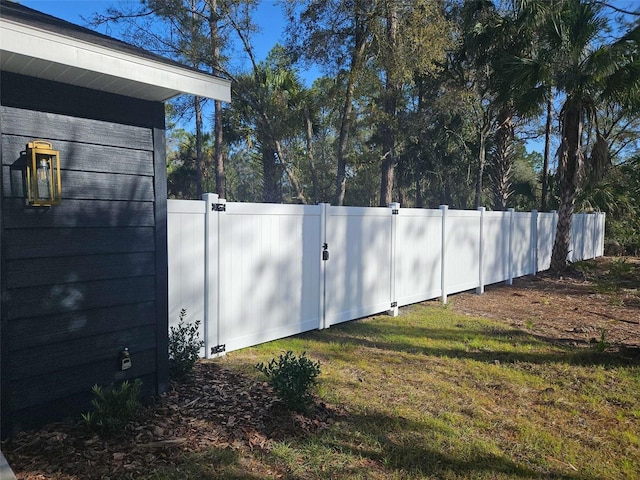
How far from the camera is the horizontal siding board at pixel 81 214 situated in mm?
2738

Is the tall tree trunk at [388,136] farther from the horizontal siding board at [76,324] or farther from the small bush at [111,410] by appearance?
the small bush at [111,410]

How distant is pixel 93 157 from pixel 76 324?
1.10 metres

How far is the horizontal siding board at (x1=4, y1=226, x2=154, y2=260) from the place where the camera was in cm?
275

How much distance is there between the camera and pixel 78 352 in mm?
3006

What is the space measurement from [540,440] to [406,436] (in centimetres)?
88

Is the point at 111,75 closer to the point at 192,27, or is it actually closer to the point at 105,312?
the point at 105,312

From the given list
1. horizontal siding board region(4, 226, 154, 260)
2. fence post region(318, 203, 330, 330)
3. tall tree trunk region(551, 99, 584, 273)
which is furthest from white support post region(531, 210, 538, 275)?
horizontal siding board region(4, 226, 154, 260)

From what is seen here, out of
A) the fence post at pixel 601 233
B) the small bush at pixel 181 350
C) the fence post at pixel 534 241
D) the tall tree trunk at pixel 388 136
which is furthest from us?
the fence post at pixel 601 233

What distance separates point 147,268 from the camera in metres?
3.36

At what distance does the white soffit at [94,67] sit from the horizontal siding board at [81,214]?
2.53ft

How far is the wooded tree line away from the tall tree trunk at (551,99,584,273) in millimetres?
28

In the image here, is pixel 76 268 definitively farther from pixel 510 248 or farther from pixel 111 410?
pixel 510 248

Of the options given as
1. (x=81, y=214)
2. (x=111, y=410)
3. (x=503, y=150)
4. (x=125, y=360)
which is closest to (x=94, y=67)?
(x=81, y=214)

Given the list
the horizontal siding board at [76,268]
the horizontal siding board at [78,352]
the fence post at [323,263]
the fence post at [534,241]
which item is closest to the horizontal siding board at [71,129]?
the horizontal siding board at [76,268]
